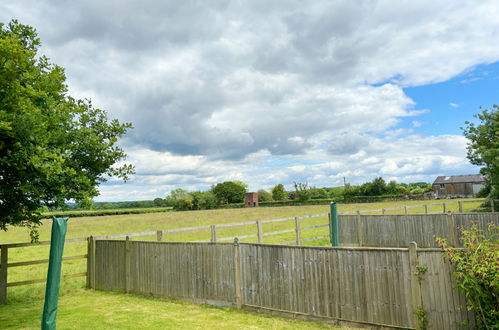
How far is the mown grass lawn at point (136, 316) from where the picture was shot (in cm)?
708

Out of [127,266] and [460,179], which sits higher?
[460,179]

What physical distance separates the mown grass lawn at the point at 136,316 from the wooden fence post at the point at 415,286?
59.4 inches

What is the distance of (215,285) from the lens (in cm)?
840

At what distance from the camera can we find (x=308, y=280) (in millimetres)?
7078

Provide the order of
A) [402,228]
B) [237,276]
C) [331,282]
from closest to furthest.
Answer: [331,282]
[237,276]
[402,228]

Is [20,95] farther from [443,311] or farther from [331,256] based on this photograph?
[443,311]

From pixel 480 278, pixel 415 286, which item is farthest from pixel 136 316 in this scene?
pixel 480 278

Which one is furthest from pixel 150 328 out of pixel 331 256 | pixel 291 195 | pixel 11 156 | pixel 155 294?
pixel 291 195

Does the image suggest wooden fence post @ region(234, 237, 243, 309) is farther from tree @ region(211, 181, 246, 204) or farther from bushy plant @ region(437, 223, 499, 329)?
tree @ region(211, 181, 246, 204)

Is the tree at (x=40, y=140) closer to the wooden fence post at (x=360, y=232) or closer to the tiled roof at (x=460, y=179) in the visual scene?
the wooden fence post at (x=360, y=232)

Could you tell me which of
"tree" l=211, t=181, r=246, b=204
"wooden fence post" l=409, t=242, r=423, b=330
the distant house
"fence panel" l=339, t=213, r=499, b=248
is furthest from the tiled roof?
"wooden fence post" l=409, t=242, r=423, b=330

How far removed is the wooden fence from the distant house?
293 feet

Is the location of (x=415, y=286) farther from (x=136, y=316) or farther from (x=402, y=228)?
(x=402, y=228)

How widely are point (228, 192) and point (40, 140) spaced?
10407cm
